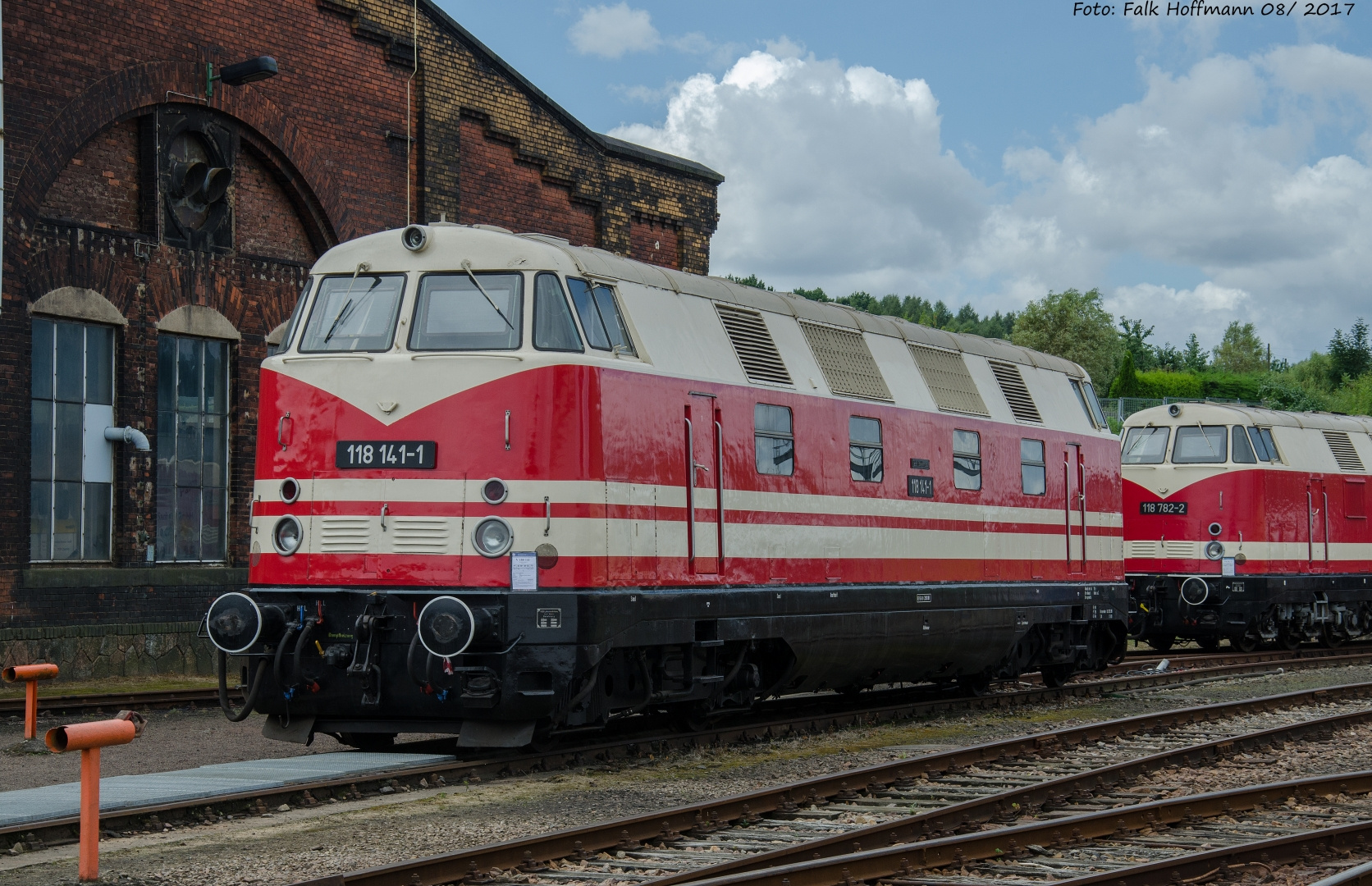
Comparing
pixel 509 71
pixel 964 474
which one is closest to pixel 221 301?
pixel 509 71

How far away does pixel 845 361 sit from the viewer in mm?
Result: 14594

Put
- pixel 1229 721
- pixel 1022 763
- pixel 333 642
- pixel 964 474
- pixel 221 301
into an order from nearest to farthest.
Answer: pixel 333 642 < pixel 1022 763 < pixel 1229 721 < pixel 964 474 < pixel 221 301

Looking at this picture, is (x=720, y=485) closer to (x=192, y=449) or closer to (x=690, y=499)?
(x=690, y=499)

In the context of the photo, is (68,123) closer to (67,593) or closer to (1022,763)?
(67,593)

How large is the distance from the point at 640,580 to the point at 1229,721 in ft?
21.3

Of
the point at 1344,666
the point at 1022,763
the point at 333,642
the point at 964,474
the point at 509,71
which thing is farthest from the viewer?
the point at 509,71

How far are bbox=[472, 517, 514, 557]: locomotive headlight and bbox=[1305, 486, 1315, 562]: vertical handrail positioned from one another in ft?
56.5

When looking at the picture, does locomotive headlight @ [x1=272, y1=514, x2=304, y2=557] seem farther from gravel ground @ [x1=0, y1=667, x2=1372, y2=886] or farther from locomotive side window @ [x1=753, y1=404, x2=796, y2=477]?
locomotive side window @ [x1=753, y1=404, x2=796, y2=477]

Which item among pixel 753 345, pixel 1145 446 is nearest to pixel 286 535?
pixel 753 345

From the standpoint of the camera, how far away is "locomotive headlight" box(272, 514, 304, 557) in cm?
1114

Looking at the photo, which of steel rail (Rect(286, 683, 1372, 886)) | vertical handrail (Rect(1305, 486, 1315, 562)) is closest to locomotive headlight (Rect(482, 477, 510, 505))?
steel rail (Rect(286, 683, 1372, 886))

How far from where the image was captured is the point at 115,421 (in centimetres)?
1880

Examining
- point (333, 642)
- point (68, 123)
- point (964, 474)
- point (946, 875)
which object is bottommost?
point (946, 875)

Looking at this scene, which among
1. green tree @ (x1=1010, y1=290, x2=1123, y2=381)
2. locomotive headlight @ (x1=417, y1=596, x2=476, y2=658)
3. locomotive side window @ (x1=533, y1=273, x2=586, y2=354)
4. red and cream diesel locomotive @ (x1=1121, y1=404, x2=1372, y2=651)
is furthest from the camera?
green tree @ (x1=1010, y1=290, x2=1123, y2=381)
